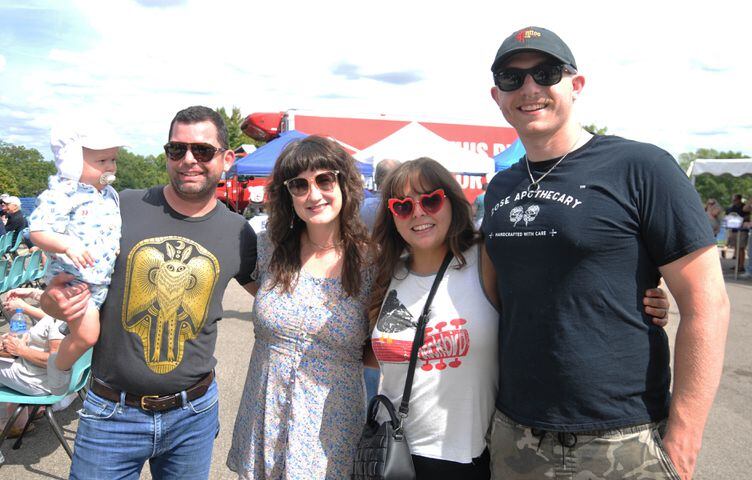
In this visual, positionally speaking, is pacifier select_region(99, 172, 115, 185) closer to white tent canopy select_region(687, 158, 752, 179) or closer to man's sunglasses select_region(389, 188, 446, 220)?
man's sunglasses select_region(389, 188, 446, 220)

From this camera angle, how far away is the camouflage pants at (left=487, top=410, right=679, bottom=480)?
166cm

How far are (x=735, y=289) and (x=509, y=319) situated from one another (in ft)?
40.3

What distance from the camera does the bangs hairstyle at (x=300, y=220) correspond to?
2.25m

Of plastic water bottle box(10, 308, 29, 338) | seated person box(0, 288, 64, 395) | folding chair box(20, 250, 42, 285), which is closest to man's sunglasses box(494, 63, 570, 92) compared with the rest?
seated person box(0, 288, 64, 395)

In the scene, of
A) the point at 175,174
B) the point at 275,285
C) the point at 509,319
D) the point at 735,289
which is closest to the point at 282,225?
the point at 275,285

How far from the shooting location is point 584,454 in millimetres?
1722

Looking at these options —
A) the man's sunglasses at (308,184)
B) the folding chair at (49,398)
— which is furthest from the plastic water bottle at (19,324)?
the man's sunglasses at (308,184)

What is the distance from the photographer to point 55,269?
2.08 meters

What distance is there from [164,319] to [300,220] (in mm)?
715

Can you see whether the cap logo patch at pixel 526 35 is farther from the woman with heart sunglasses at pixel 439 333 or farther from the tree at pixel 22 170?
the tree at pixel 22 170

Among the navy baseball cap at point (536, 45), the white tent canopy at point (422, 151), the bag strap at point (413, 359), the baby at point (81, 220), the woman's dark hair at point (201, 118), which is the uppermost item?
the white tent canopy at point (422, 151)

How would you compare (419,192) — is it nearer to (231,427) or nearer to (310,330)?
(310,330)

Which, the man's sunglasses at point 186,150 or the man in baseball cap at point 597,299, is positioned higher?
the man's sunglasses at point 186,150

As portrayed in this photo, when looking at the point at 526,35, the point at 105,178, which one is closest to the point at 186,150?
the point at 105,178
